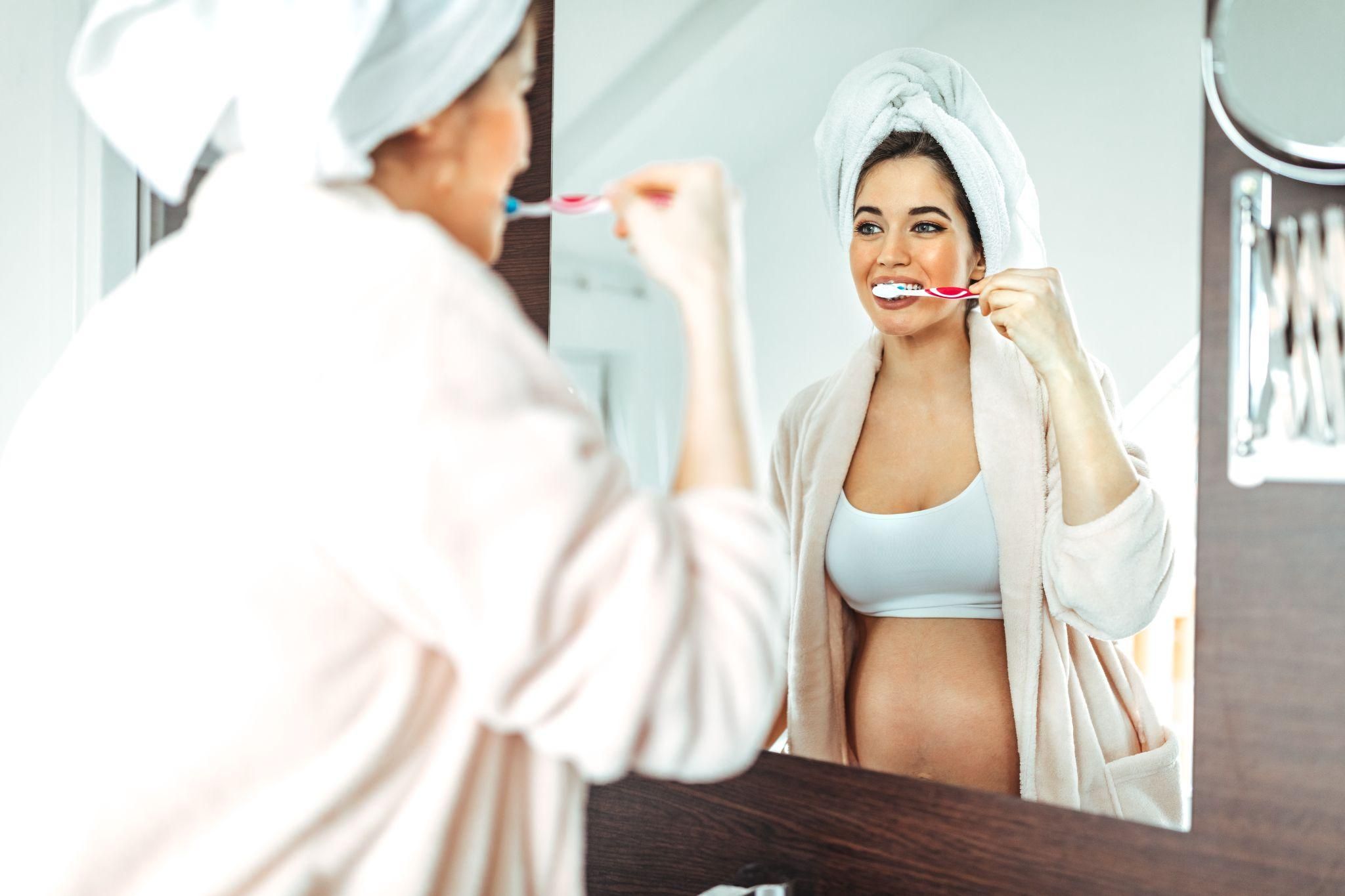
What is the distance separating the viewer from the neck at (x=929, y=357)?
39.8 inches

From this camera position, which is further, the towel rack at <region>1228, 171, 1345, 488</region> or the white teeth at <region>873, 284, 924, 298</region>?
the white teeth at <region>873, 284, 924, 298</region>

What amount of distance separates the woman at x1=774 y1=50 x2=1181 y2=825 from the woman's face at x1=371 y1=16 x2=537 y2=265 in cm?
48

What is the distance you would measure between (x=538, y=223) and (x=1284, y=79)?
0.76m

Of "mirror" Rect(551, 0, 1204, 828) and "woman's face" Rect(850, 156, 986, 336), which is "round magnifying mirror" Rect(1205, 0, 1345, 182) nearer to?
"mirror" Rect(551, 0, 1204, 828)

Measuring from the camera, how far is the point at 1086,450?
938mm

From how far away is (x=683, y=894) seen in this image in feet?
4.04

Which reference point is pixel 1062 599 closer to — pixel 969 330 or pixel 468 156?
pixel 969 330

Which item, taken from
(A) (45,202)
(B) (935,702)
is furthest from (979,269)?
(A) (45,202)

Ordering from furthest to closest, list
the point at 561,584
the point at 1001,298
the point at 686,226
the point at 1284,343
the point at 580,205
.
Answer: the point at 1001,298, the point at 1284,343, the point at 580,205, the point at 686,226, the point at 561,584

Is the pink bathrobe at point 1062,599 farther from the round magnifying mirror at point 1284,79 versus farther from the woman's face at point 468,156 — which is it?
the woman's face at point 468,156

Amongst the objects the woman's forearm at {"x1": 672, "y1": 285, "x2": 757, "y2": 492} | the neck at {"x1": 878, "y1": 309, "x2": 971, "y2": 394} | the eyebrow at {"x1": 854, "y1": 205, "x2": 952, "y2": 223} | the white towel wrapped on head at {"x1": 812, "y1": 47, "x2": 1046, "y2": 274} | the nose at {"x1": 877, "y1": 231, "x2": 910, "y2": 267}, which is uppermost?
the white towel wrapped on head at {"x1": 812, "y1": 47, "x2": 1046, "y2": 274}

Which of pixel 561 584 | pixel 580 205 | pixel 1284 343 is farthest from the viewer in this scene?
pixel 1284 343

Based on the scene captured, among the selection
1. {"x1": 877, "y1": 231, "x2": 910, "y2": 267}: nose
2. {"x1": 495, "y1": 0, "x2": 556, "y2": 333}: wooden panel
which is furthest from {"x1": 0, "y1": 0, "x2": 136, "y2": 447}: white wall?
{"x1": 877, "y1": 231, "x2": 910, "y2": 267}: nose

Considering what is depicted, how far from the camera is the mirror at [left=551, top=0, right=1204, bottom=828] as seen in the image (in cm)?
91
